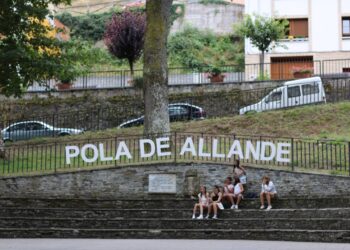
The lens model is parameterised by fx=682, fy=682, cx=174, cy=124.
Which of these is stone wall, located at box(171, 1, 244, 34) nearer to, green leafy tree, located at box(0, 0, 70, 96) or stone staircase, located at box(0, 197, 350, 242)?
green leafy tree, located at box(0, 0, 70, 96)

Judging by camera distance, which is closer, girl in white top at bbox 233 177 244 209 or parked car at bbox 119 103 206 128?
girl in white top at bbox 233 177 244 209

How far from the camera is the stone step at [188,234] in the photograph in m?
17.7

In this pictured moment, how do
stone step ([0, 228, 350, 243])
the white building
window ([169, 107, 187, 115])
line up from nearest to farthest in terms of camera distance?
stone step ([0, 228, 350, 243])
window ([169, 107, 187, 115])
the white building

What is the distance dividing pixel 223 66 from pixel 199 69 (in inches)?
147

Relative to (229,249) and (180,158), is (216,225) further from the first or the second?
(180,158)

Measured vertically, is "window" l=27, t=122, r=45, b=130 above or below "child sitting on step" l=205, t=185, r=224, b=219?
above

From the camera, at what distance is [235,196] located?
2062 centimetres

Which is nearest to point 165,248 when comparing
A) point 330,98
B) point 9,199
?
point 9,199

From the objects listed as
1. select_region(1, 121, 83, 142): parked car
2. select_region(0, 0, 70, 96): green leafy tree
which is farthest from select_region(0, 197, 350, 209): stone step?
select_region(1, 121, 83, 142): parked car

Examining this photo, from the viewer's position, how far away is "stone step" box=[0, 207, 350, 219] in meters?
19.0

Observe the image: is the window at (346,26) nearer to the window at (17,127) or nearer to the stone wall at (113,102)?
the stone wall at (113,102)

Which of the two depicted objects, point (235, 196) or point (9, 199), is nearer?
point (235, 196)

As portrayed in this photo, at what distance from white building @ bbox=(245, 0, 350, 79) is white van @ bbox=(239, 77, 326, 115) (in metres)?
11.4

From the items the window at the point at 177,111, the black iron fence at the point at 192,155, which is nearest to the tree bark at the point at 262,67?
the window at the point at 177,111
